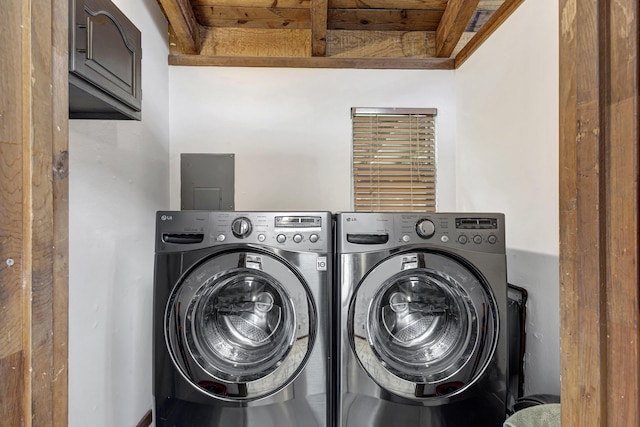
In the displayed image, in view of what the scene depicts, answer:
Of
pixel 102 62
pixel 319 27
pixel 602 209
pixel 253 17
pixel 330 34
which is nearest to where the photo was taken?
pixel 602 209

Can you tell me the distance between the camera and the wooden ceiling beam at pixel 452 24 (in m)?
2.05

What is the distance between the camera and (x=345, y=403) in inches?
56.7

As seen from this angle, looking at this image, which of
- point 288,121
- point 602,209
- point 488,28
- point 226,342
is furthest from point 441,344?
point 488,28

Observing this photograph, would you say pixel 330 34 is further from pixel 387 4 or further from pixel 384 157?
pixel 384 157

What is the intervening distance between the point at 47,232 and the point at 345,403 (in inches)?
50.6

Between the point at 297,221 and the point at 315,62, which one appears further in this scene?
the point at 315,62

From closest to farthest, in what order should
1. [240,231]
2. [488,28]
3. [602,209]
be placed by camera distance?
[602,209] < [240,231] < [488,28]

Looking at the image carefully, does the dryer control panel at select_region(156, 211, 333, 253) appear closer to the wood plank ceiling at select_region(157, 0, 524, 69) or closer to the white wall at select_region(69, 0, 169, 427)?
the white wall at select_region(69, 0, 169, 427)

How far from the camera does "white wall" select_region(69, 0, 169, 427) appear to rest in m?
1.30

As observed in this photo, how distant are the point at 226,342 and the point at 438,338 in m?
0.93

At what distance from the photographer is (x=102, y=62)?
873 mm

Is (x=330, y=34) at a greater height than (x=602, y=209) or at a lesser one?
greater

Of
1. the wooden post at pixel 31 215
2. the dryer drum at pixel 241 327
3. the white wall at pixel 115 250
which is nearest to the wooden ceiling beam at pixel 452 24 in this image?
the white wall at pixel 115 250

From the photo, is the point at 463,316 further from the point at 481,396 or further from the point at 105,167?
the point at 105,167
